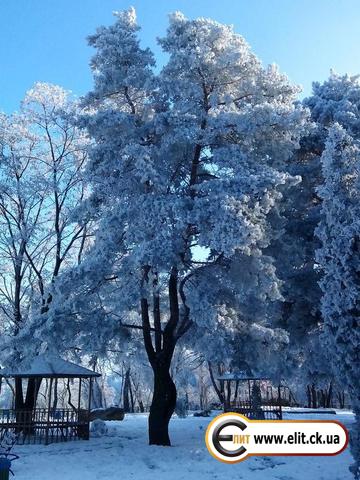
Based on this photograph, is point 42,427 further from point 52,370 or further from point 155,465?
point 155,465

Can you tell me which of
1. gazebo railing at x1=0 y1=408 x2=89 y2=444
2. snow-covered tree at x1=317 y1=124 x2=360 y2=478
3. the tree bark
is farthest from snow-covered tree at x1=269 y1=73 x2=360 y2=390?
gazebo railing at x1=0 y1=408 x2=89 y2=444

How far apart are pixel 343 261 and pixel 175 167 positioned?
7.17 metres

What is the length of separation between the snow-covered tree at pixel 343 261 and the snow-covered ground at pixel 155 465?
2.75 meters

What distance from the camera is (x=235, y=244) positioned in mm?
10945

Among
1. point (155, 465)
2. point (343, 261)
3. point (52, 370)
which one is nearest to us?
point (343, 261)

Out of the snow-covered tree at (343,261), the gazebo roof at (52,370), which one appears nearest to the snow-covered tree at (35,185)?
the gazebo roof at (52,370)

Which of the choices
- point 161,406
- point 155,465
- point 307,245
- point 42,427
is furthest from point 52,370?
point 307,245

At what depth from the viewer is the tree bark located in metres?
14.0

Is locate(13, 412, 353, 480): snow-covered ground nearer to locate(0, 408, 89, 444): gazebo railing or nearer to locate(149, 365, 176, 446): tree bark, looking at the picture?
locate(149, 365, 176, 446): tree bark

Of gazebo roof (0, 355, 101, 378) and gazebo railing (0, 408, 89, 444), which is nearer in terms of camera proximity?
gazebo railing (0, 408, 89, 444)

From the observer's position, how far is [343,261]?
8453 millimetres

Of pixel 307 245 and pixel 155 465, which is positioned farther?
pixel 307 245

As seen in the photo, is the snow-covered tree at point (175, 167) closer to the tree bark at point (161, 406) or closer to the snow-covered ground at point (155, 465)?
the tree bark at point (161, 406)

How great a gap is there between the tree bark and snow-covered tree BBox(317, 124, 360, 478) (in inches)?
262
